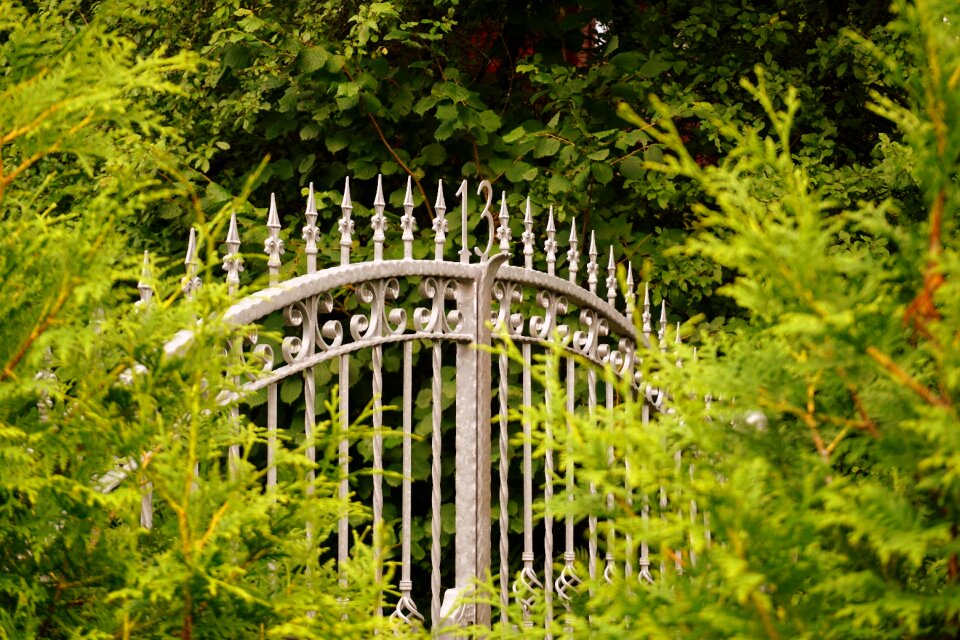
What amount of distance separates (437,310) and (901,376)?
2114 millimetres

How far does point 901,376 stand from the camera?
5.08ft

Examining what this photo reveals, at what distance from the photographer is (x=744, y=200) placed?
5.93 ft

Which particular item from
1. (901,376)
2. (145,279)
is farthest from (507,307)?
(901,376)

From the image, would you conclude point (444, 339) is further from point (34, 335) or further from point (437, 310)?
point (34, 335)

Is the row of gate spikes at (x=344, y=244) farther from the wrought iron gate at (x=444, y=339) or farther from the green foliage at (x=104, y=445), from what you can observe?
the green foliage at (x=104, y=445)

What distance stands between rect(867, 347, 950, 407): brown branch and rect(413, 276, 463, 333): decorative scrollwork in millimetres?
2011

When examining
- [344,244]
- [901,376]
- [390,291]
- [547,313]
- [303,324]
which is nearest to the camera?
[901,376]

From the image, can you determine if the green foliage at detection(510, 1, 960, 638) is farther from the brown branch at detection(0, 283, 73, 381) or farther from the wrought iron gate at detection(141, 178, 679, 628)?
the wrought iron gate at detection(141, 178, 679, 628)

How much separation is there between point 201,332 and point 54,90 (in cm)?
49

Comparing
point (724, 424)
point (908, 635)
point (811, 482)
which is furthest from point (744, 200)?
point (908, 635)

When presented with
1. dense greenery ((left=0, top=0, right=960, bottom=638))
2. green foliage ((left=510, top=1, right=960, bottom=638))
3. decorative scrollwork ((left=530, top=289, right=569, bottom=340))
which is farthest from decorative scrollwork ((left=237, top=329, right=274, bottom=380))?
decorative scrollwork ((left=530, top=289, right=569, bottom=340))

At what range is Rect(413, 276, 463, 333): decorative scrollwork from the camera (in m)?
3.51

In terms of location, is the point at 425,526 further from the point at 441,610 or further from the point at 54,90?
the point at 54,90

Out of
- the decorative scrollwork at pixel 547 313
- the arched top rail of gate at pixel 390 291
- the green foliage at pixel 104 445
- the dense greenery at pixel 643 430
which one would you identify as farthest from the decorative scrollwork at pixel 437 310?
the green foliage at pixel 104 445
